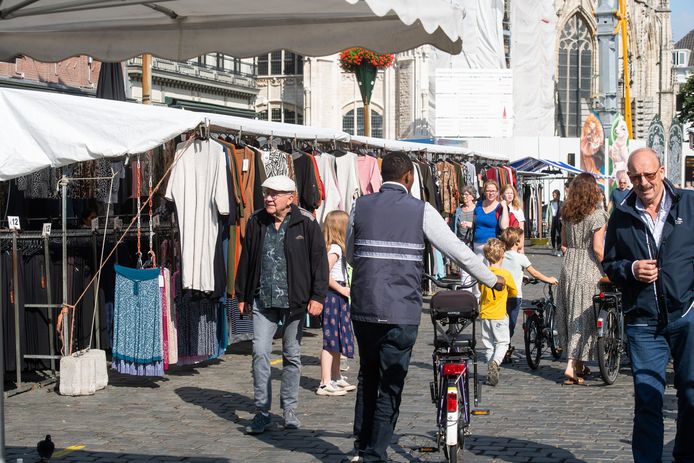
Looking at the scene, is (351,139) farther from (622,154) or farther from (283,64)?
(283,64)

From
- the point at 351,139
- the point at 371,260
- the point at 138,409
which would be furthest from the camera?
the point at 351,139

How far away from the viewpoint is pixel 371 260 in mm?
6922

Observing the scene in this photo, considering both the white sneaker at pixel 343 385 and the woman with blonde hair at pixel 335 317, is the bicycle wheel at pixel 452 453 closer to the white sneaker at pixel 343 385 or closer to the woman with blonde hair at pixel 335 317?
the woman with blonde hair at pixel 335 317

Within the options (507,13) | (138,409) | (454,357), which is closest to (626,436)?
(454,357)

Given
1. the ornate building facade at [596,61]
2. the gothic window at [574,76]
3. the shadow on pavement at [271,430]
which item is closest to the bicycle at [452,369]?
the shadow on pavement at [271,430]

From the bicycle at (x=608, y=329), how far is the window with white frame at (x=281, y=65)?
50.2 metres

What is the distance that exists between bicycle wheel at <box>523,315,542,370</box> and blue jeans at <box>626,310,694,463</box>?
17.7ft

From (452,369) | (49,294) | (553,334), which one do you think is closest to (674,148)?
(553,334)

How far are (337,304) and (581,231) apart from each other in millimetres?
2363

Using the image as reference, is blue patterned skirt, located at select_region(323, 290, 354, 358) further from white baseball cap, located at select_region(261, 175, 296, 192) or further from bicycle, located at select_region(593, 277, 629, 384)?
bicycle, located at select_region(593, 277, 629, 384)

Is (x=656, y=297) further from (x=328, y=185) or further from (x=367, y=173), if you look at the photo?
(x=367, y=173)

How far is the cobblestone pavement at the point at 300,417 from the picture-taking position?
813 cm

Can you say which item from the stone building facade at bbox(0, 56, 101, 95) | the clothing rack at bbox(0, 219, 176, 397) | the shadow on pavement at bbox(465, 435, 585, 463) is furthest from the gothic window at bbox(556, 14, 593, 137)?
the shadow on pavement at bbox(465, 435, 585, 463)

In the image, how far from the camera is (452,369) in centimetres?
723
